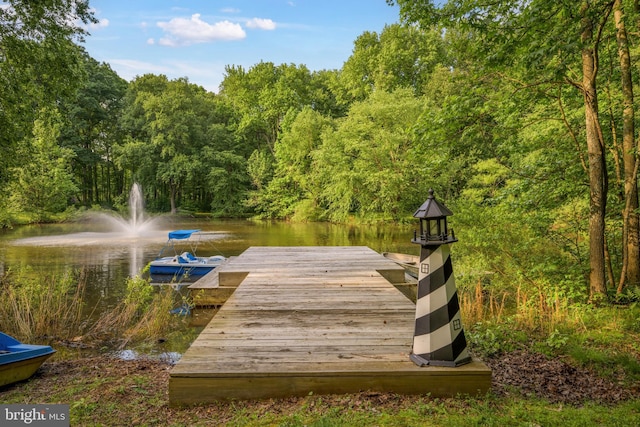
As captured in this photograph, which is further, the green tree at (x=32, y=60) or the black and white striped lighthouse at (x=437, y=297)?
the green tree at (x=32, y=60)

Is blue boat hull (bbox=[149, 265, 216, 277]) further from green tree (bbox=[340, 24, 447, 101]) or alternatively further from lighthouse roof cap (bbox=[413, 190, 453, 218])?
green tree (bbox=[340, 24, 447, 101])

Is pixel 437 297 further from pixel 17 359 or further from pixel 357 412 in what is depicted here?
pixel 17 359

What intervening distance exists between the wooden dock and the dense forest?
3.08 m

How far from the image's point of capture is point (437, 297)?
112 inches

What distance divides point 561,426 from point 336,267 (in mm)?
5432

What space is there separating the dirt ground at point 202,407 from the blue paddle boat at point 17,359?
0.10m

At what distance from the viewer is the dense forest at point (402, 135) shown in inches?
220

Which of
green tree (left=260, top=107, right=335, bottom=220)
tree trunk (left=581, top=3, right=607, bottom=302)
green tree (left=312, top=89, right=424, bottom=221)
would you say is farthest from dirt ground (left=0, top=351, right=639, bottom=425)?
green tree (left=260, top=107, right=335, bottom=220)

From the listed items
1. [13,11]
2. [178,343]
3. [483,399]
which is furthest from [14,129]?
Result: [483,399]

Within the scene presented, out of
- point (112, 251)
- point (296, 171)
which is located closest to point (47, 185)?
point (112, 251)

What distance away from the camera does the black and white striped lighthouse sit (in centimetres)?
282

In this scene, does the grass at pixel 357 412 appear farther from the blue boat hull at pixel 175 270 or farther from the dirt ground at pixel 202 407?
the blue boat hull at pixel 175 270

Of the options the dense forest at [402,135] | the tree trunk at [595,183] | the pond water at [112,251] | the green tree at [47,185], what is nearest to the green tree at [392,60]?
the dense forest at [402,135]

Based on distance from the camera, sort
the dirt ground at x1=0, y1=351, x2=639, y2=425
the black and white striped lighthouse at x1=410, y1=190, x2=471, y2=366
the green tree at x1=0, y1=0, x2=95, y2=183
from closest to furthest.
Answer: the dirt ground at x1=0, y1=351, x2=639, y2=425
the black and white striped lighthouse at x1=410, y1=190, x2=471, y2=366
the green tree at x1=0, y1=0, x2=95, y2=183
